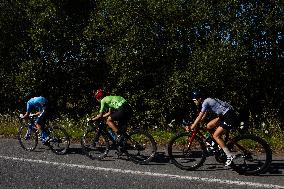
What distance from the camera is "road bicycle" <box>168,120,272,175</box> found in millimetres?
7707

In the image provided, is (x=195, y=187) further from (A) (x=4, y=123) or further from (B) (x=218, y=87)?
(A) (x=4, y=123)

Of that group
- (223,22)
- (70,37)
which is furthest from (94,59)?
(223,22)

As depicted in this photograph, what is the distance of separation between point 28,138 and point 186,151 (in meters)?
5.12

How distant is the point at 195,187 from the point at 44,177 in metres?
3.05

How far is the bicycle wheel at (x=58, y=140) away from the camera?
10.5 meters

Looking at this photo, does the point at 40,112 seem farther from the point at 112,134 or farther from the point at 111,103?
the point at 111,103

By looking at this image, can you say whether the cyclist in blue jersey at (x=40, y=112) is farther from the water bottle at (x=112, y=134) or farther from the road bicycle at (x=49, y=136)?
the water bottle at (x=112, y=134)

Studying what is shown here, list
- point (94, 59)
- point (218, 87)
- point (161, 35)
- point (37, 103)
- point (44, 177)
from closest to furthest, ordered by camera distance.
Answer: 1. point (44, 177)
2. point (37, 103)
3. point (218, 87)
4. point (161, 35)
5. point (94, 59)

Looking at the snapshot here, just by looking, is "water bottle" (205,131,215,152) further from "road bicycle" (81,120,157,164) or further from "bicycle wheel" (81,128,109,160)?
"bicycle wheel" (81,128,109,160)

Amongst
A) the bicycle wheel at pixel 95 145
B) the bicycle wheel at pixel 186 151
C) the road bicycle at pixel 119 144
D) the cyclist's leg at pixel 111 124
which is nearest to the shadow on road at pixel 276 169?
the bicycle wheel at pixel 186 151

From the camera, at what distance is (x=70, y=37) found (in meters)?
21.4

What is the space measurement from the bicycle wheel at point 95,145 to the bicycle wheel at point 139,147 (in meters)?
0.64

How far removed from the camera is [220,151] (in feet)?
Answer: 26.8

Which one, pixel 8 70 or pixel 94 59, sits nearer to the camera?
pixel 94 59
